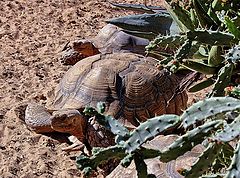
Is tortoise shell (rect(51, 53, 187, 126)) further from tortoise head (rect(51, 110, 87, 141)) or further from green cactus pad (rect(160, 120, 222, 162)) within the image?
green cactus pad (rect(160, 120, 222, 162))

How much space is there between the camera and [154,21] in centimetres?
321

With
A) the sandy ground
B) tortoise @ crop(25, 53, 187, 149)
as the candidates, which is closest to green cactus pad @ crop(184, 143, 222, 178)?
the sandy ground

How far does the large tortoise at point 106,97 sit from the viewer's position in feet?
14.1

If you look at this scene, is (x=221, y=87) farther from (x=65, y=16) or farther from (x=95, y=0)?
(x=95, y=0)

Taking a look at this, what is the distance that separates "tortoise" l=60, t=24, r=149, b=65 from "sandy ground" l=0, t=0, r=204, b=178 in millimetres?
146

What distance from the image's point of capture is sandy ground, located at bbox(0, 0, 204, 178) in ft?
13.6

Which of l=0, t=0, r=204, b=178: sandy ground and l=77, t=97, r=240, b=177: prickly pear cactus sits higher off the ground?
l=77, t=97, r=240, b=177: prickly pear cactus

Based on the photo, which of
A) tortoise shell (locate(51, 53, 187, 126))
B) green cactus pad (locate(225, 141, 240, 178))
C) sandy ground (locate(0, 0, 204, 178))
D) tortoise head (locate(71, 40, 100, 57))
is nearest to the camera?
green cactus pad (locate(225, 141, 240, 178))

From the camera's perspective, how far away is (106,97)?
4.42m

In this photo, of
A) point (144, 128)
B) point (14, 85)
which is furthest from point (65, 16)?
point (144, 128)

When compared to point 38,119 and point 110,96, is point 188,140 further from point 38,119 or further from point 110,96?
point 38,119

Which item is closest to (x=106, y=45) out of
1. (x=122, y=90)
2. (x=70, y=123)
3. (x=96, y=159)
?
(x=122, y=90)

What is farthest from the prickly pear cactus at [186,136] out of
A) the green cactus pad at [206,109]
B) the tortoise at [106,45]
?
the tortoise at [106,45]

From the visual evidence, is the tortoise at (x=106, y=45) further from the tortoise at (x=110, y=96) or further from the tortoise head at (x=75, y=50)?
the tortoise at (x=110, y=96)
